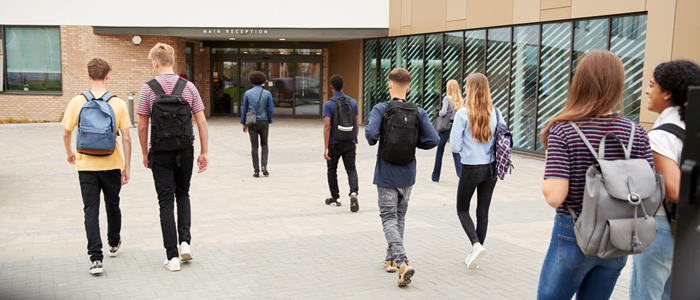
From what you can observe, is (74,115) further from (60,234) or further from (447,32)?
(447,32)

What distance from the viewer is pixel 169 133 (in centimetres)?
478

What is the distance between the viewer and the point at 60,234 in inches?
247

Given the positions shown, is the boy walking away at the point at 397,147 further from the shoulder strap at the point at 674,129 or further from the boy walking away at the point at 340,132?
the boy walking away at the point at 340,132

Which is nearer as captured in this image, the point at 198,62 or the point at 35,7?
the point at 35,7

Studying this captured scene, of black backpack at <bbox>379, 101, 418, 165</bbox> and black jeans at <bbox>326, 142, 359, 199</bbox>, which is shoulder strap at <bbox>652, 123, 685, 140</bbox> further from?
black jeans at <bbox>326, 142, 359, 199</bbox>

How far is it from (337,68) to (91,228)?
19299 millimetres

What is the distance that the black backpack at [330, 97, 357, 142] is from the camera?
763 centimetres

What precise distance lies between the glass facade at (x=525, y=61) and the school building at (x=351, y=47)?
30 millimetres

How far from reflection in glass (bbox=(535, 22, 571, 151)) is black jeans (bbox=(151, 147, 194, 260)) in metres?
9.81

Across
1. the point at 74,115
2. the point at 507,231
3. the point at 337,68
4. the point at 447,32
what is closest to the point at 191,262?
the point at 74,115

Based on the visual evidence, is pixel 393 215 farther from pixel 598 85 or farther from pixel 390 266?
pixel 598 85

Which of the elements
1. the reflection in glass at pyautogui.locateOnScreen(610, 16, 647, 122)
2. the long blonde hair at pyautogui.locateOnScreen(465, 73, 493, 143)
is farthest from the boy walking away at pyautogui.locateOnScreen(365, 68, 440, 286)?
the reflection in glass at pyautogui.locateOnScreen(610, 16, 647, 122)

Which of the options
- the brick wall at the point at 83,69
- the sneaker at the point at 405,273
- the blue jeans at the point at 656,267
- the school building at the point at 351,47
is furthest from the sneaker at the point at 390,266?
the brick wall at the point at 83,69

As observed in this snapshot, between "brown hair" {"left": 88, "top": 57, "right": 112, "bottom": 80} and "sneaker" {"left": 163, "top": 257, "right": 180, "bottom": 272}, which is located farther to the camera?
"sneaker" {"left": 163, "top": 257, "right": 180, "bottom": 272}
